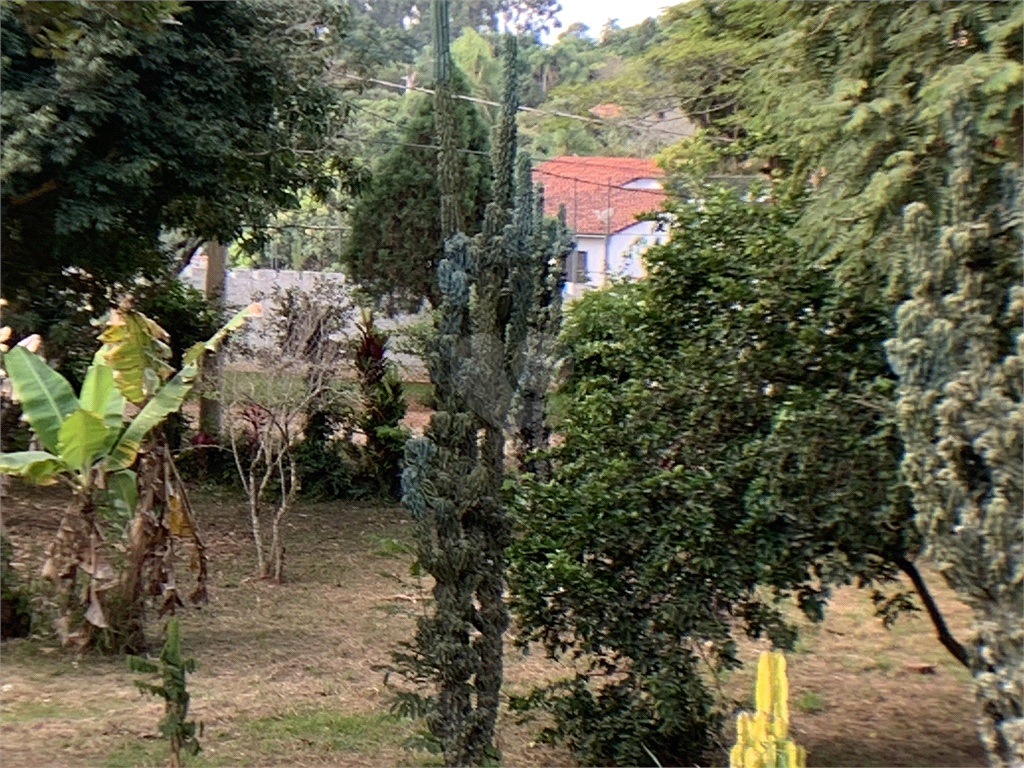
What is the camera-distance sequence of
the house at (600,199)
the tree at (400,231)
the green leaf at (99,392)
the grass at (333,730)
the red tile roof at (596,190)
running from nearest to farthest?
the grass at (333,730), the green leaf at (99,392), the house at (600,199), the red tile roof at (596,190), the tree at (400,231)

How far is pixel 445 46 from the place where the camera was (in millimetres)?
4480

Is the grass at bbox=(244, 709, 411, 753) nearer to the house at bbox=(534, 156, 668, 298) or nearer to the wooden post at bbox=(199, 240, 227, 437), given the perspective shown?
the house at bbox=(534, 156, 668, 298)

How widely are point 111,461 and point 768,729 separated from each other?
4870 millimetres

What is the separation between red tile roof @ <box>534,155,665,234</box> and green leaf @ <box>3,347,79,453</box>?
7.42 meters

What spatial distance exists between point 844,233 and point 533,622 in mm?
2255

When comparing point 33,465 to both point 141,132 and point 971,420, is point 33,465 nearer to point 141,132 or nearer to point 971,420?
point 141,132

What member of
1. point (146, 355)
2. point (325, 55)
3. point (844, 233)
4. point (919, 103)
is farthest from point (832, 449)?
point (325, 55)

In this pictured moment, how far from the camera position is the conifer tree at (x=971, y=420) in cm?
323

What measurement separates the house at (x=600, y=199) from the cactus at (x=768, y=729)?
9.15 meters

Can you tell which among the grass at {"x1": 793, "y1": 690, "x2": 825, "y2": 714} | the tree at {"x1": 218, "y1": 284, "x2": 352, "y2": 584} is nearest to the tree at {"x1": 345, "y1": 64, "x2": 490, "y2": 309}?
the tree at {"x1": 218, "y1": 284, "x2": 352, "y2": 584}

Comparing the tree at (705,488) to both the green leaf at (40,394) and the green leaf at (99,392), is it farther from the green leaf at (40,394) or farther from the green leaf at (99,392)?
the green leaf at (40,394)

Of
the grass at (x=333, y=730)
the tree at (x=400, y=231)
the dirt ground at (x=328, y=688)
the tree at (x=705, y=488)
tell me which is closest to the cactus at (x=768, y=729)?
the tree at (x=705, y=488)

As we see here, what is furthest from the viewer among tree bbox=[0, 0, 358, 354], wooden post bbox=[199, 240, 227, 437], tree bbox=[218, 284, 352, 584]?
wooden post bbox=[199, 240, 227, 437]

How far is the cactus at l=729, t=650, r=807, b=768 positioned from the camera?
2807 millimetres
